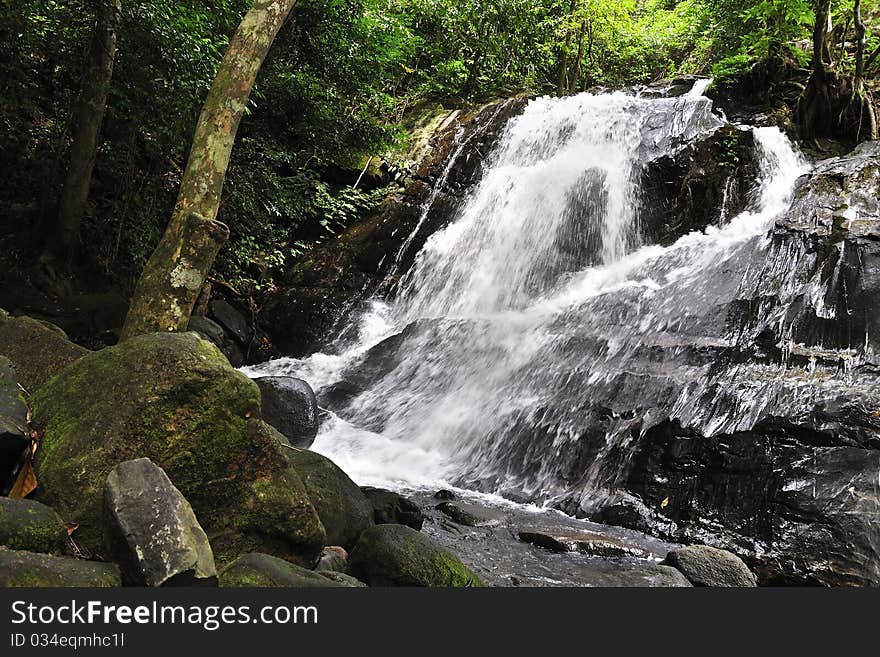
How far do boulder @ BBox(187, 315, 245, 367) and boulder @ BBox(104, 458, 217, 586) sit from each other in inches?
273

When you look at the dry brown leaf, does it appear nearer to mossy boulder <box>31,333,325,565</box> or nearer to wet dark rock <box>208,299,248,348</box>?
mossy boulder <box>31,333,325,565</box>

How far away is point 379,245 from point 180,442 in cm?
1011

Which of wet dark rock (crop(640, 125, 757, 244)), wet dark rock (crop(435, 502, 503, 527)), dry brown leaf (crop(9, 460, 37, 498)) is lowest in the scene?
wet dark rock (crop(435, 502, 503, 527))

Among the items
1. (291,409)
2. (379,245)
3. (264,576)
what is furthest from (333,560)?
(379,245)

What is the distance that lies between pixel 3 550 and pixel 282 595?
106cm

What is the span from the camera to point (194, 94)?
8133 mm

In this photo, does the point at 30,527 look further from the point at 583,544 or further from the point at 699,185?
the point at 699,185

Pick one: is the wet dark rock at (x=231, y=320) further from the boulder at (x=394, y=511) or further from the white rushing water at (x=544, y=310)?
the boulder at (x=394, y=511)

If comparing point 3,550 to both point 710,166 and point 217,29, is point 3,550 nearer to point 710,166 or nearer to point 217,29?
point 217,29

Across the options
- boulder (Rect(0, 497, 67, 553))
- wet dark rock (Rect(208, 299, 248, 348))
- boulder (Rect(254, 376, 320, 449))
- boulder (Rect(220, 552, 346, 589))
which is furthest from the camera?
wet dark rock (Rect(208, 299, 248, 348))

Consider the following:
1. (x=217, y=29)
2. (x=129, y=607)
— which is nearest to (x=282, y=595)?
(x=129, y=607)

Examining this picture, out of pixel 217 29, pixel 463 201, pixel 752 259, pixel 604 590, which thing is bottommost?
pixel 604 590

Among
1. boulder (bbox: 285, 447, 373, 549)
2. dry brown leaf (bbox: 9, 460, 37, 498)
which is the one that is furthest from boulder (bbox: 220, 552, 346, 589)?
boulder (bbox: 285, 447, 373, 549)

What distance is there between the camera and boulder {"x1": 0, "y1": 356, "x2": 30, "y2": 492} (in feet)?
10.4
